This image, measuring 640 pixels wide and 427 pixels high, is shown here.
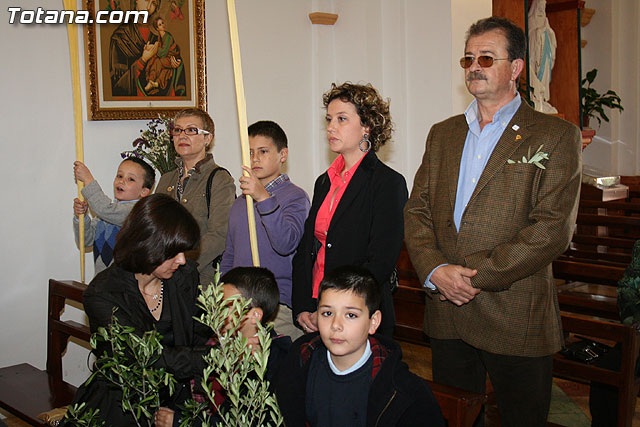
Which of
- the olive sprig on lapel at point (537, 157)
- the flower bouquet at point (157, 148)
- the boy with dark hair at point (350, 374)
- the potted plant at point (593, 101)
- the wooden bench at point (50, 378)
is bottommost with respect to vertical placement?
the wooden bench at point (50, 378)

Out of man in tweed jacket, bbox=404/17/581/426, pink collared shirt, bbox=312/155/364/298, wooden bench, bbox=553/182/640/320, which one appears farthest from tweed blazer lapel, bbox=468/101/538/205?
wooden bench, bbox=553/182/640/320

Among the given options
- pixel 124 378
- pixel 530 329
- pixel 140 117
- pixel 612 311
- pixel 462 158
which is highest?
pixel 140 117

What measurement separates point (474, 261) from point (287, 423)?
0.84m

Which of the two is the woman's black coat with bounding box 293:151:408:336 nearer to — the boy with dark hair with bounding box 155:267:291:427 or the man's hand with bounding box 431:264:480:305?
the man's hand with bounding box 431:264:480:305

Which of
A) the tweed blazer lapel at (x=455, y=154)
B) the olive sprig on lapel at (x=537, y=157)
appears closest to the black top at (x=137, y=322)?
the tweed blazer lapel at (x=455, y=154)

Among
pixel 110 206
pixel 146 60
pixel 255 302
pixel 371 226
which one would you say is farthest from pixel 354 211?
pixel 146 60

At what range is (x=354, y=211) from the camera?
2.54 meters

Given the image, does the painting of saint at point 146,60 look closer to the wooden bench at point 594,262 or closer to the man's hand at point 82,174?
the man's hand at point 82,174

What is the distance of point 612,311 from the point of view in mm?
3738

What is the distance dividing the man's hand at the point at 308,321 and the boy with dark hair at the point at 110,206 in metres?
1.43

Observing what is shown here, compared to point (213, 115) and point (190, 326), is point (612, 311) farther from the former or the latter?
point (213, 115)

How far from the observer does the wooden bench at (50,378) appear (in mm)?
3047

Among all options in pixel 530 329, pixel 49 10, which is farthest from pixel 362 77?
pixel 530 329

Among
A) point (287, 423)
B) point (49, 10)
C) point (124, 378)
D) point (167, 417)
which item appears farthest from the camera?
point (49, 10)
